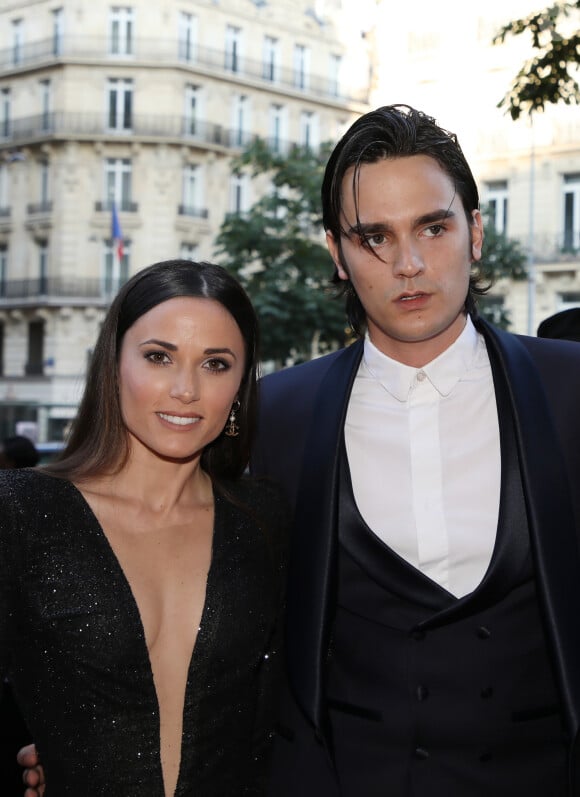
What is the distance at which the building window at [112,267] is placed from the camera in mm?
35094

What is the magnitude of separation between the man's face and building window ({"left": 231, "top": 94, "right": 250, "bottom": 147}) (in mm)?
33995

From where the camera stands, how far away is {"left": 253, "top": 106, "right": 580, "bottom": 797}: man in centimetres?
284

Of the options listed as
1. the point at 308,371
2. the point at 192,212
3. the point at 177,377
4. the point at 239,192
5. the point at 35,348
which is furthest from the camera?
the point at 239,192

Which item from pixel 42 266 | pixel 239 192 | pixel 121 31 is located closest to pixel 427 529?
pixel 239 192

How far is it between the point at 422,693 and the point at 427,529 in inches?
16.3

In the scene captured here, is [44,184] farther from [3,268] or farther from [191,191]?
[191,191]

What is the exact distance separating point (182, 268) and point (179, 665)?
41.2 inches

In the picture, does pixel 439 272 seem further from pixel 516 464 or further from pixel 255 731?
pixel 255 731

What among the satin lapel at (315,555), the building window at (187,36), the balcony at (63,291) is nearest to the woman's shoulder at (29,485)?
the satin lapel at (315,555)

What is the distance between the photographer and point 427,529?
9.72 feet

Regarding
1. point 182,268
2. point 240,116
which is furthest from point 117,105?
point 182,268

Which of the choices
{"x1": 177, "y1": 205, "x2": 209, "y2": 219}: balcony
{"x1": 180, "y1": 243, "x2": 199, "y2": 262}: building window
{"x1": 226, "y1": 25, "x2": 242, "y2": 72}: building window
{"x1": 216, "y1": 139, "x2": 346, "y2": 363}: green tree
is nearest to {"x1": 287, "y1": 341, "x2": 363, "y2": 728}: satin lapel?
{"x1": 216, "y1": 139, "x2": 346, "y2": 363}: green tree

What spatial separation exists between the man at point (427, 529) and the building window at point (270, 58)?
35.1m

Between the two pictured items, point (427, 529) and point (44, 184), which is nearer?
point (427, 529)
